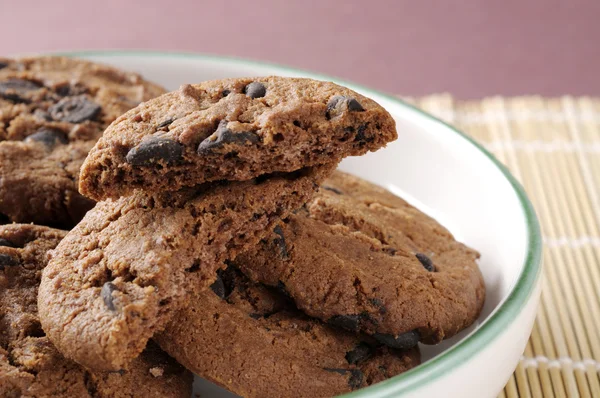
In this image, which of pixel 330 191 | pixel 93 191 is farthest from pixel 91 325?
pixel 330 191

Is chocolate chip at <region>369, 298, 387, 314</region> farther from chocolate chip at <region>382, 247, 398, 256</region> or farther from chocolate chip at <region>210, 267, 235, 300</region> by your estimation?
chocolate chip at <region>210, 267, 235, 300</region>

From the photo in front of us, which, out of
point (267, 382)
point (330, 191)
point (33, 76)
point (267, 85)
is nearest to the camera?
point (267, 382)

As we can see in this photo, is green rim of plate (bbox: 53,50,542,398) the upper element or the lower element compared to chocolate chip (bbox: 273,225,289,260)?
lower

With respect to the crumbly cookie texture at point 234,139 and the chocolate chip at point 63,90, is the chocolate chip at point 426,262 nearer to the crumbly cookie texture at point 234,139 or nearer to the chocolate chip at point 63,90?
the crumbly cookie texture at point 234,139

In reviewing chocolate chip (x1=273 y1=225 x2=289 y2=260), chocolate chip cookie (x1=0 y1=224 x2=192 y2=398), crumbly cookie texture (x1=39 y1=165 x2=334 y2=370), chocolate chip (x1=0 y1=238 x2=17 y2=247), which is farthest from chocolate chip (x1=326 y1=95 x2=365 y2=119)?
A: chocolate chip (x1=0 y1=238 x2=17 y2=247)

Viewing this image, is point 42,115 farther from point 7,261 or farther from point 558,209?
point 558,209

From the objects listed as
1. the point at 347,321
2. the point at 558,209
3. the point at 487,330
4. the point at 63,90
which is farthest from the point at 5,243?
the point at 558,209

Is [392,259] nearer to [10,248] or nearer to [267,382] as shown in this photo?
[267,382]
